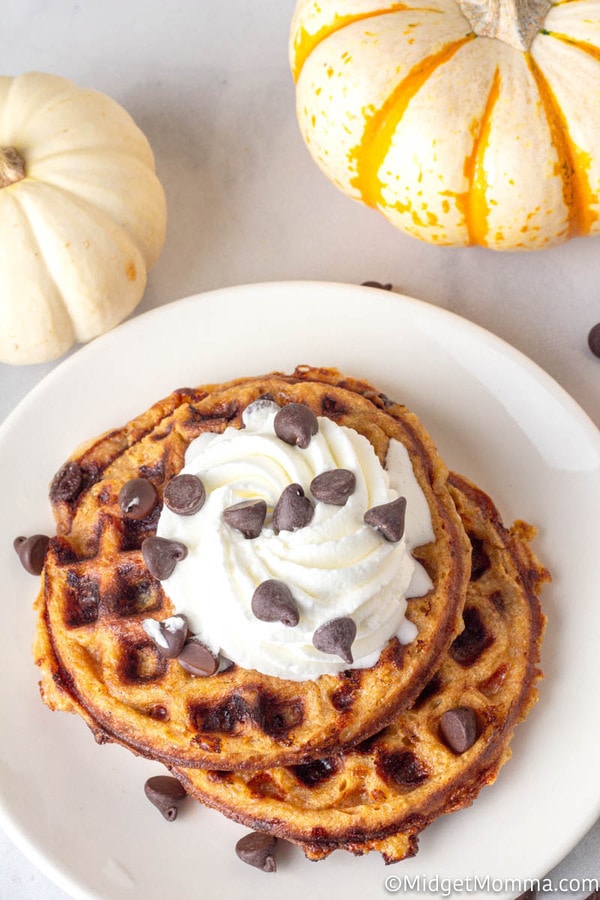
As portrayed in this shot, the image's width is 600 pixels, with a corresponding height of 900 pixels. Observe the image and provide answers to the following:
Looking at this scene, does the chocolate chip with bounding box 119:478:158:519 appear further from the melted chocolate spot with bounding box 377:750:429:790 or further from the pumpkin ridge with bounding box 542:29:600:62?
the pumpkin ridge with bounding box 542:29:600:62

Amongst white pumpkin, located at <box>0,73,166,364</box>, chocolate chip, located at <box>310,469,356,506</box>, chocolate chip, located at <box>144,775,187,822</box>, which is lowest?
chocolate chip, located at <box>144,775,187,822</box>

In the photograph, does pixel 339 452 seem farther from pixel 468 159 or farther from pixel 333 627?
pixel 468 159

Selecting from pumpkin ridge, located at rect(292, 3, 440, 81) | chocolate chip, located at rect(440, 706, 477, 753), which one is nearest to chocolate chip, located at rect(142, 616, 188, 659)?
chocolate chip, located at rect(440, 706, 477, 753)

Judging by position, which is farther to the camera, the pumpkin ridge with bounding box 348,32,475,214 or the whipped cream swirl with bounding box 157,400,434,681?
the pumpkin ridge with bounding box 348,32,475,214

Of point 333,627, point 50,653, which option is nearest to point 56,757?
point 50,653

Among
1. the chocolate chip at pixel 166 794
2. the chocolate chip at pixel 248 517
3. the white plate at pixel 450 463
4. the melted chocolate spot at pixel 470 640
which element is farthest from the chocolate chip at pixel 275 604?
A: the white plate at pixel 450 463

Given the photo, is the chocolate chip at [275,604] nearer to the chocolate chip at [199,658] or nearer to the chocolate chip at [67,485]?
the chocolate chip at [199,658]
